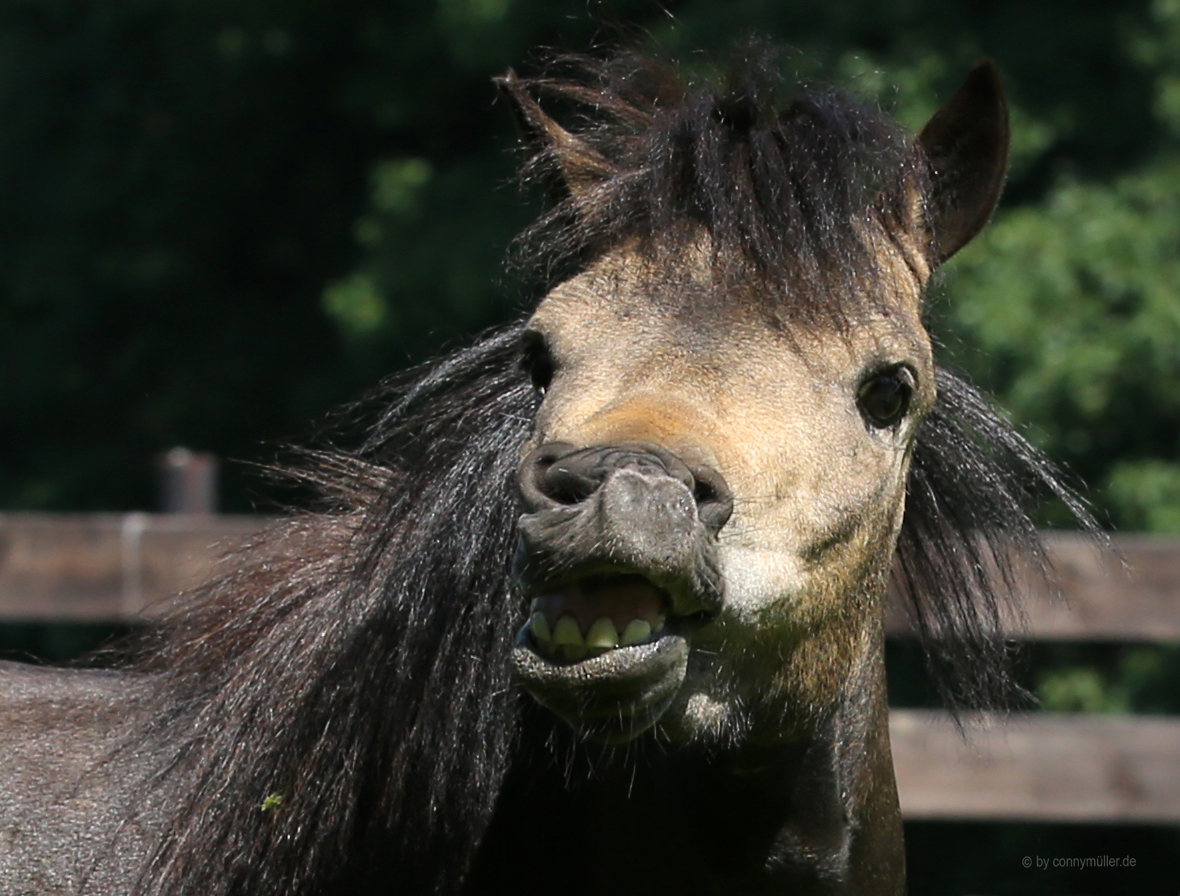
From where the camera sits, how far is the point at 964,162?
2781 millimetres

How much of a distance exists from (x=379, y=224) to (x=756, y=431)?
33.8 feet

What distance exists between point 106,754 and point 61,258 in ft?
43.5

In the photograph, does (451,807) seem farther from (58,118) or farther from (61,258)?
(58,118)

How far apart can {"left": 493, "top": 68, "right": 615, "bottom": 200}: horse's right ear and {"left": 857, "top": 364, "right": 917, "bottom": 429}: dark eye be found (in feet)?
1.95

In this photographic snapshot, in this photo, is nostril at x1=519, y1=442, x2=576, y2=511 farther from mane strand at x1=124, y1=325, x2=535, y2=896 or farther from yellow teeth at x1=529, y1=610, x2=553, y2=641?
mane strand at x1=124, y1=325, x2=535, y2=896

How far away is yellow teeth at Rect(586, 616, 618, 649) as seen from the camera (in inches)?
80.8

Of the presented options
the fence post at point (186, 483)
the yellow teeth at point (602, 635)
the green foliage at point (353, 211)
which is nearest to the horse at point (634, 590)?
the yellow teeth at point (602, 635)

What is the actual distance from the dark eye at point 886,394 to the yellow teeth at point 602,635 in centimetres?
60

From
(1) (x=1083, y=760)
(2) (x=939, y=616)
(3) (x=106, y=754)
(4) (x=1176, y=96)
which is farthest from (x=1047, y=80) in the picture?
(3) (x=106, y=754)

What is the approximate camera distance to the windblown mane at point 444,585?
7.91 feet

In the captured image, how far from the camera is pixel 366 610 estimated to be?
8.20 feet

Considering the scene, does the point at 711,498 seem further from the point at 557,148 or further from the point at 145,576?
the point at 145,576

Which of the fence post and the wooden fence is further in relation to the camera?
the fence post

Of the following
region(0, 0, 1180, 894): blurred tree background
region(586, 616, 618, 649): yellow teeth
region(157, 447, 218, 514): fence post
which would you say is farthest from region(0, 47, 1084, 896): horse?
region(0, 0, 1180, 894): blurred tree background
